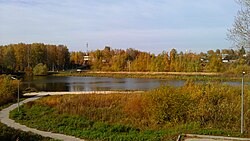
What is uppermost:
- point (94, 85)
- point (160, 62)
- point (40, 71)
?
point (160, 62)

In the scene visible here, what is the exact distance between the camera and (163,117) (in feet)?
44.4

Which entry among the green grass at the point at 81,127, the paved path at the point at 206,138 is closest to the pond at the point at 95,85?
the green grass at the point at 81,127

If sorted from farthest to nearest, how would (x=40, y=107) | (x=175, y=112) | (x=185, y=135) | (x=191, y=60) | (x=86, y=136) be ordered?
(x=191, y=60)
(x=40, y=107)
(x=175, y=112)
(x=86, y=136)
(x=185, y=135)

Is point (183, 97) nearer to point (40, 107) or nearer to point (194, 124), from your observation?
point (194, 124)

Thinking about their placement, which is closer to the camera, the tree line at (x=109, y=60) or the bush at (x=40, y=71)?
the tree line at (x=109, y=60)

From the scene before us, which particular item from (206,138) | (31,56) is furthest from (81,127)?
(31,56)

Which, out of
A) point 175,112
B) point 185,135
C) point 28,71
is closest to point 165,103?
point 175,112

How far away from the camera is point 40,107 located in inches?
735

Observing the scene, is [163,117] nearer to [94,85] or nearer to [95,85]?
[95,85]

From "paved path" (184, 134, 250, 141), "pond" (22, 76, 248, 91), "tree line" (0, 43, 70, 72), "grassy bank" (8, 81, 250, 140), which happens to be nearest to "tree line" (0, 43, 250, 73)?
"tree line" (0, 43, 70, 72)

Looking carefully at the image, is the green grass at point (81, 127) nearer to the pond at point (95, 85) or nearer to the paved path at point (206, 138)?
the paved path at point (206, 138)

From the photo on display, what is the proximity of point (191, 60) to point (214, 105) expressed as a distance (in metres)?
58.7

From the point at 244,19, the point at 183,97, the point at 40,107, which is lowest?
the point at 40,107

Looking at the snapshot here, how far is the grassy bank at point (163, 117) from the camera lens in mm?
11391
